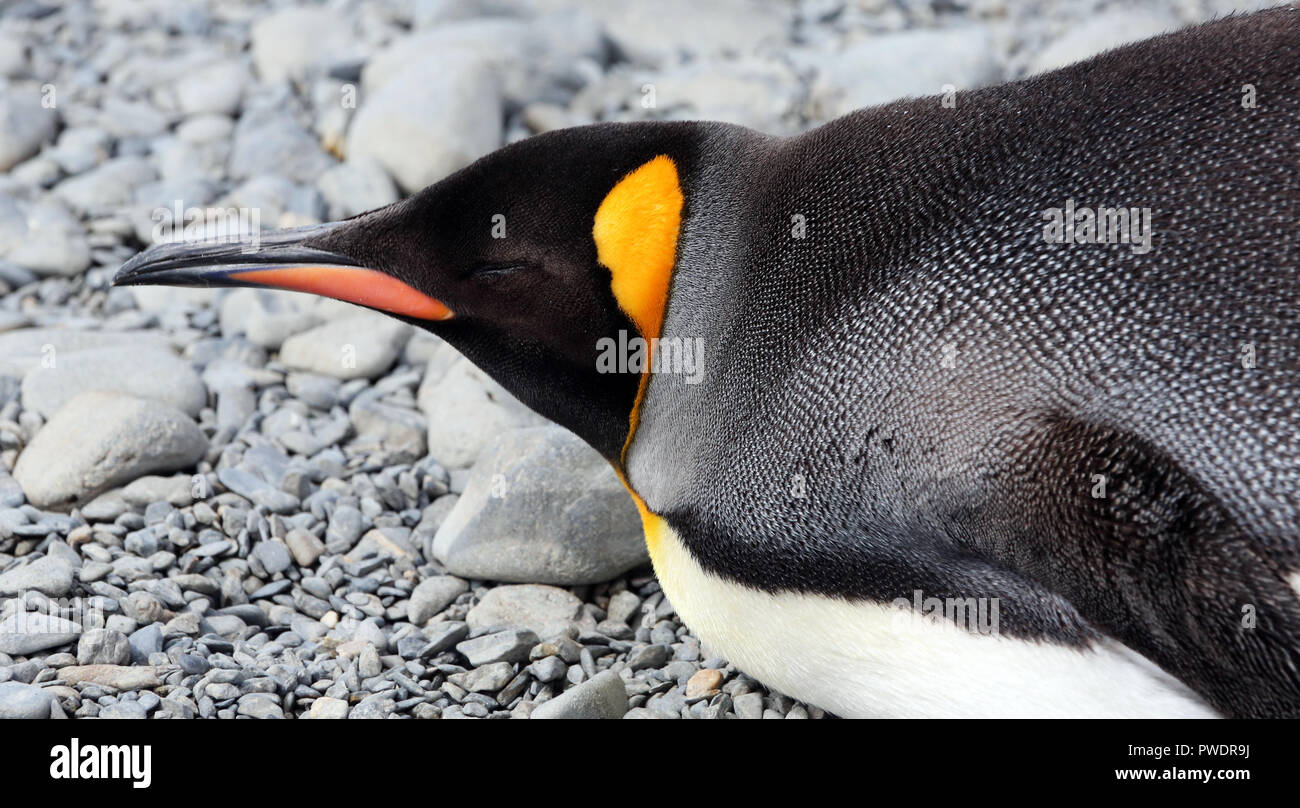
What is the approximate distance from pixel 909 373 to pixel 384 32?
206 inches

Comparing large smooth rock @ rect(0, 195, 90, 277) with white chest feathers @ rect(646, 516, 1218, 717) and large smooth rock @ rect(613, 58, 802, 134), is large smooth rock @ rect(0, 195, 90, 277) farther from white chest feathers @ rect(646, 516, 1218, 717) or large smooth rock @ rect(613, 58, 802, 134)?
white chest feathers @ rect(646, 516, 1218, 717)

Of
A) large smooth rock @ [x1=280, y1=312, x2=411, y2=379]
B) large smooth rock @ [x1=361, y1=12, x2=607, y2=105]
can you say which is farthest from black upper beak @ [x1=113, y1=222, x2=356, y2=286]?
large smooth rock @ [x1=361, y1=12, x2=607, y2=105]

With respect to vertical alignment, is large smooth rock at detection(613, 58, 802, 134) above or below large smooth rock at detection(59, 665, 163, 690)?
above

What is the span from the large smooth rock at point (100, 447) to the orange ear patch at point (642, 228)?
66.4 inches

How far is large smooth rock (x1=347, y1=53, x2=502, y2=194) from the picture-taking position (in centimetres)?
544

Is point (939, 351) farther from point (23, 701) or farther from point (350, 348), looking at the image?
point (350, 348)

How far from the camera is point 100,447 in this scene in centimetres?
354

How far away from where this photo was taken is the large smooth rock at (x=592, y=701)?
106 inches

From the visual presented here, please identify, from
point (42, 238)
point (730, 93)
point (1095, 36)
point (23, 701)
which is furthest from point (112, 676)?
point (1095, 36)

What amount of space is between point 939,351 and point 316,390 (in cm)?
262

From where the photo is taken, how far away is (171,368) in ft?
13.6

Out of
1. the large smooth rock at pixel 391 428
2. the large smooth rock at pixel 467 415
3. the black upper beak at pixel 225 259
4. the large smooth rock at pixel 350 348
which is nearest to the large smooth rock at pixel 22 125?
the large smooth rock at pixel 350 348

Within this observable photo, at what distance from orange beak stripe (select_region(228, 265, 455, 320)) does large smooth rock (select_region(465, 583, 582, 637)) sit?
2.85 ft

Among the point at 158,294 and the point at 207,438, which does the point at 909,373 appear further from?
the point at 158,294
